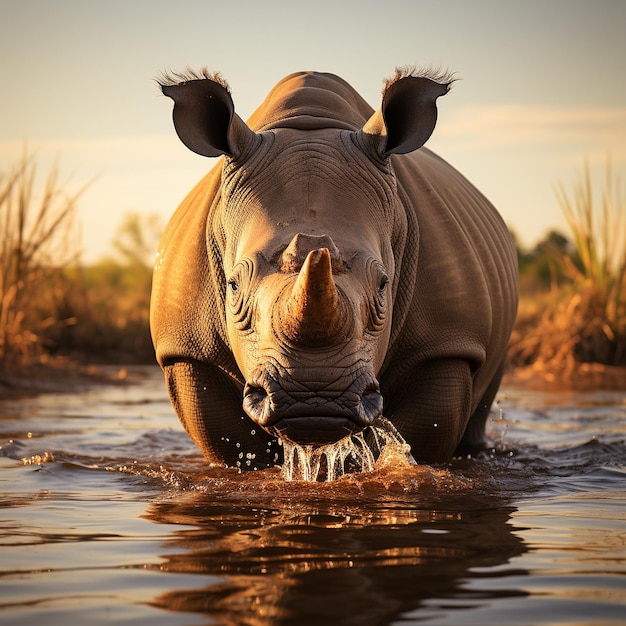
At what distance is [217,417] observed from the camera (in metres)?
5.22

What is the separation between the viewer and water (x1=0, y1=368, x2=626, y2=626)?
111 inches

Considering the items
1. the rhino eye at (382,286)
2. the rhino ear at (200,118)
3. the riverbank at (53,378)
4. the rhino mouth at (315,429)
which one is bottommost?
the rhino mouth at (315,429)

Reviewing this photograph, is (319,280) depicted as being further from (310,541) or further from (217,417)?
(217,417)

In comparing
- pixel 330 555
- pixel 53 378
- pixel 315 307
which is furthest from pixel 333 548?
pixel 53 378

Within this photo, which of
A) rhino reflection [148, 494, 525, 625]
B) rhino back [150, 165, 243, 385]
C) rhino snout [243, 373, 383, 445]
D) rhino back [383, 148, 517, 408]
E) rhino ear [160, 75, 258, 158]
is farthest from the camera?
rhino back [383, 148, 517, 408]

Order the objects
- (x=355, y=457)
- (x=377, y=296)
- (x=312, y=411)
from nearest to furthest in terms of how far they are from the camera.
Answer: (x=312, y=411), (x=377, y=296), (x=355, y=457)

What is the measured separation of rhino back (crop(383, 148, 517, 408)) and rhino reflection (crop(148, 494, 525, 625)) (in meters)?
0.80

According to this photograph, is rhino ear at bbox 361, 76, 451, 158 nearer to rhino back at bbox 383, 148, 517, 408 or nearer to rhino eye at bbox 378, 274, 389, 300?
rhino back at bbox 383, 148, 517, 408

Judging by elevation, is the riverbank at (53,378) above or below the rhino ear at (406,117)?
below

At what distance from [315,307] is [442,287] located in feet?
4.83

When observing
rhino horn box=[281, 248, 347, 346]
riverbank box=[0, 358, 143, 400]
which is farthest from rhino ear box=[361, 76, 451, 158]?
riverbank box=[0, 358, 143, 400]

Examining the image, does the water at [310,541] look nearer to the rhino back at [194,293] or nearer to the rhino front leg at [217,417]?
the rhino front leg at [217,417]

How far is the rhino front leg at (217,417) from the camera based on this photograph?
5184mm

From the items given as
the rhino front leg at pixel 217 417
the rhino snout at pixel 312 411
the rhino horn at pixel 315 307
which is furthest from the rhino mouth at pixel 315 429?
the rhino front leg at pixel 217 417
